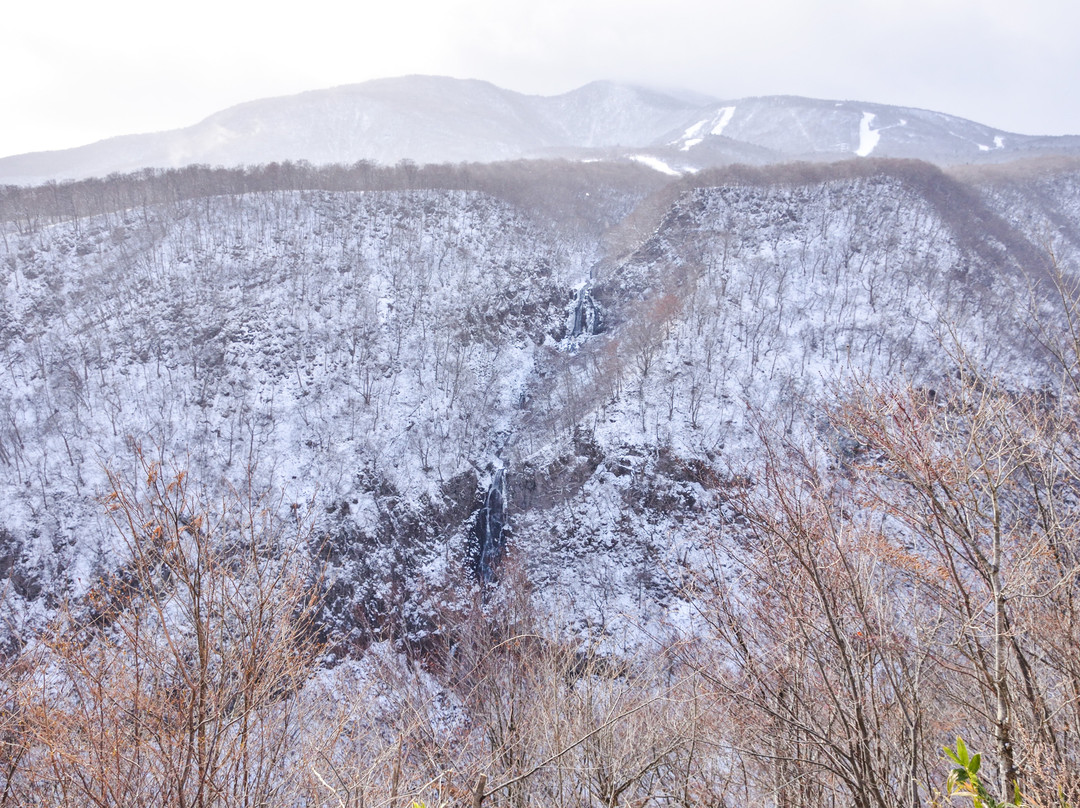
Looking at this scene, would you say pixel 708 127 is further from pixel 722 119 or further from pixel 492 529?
pixel 492 529

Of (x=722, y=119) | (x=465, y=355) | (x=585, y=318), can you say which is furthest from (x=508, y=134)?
(x=465, y=355)

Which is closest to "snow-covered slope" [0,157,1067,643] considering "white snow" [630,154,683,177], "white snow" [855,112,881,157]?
"white snow" [630,154,683,177]

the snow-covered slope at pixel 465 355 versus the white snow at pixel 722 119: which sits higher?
the white snow at pixel 722 119

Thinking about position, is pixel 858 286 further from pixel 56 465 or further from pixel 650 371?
pixel 56 465

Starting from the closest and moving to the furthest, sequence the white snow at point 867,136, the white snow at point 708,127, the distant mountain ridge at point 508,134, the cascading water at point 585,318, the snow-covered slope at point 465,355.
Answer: the snow-covered slope at point 465,355 → the cascading water at point 585,318 → the distant mountain ridge at point 508,134 → the white snow at point 867,136 → the white snow at point 708,127

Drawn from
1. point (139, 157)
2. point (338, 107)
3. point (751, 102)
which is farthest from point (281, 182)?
point (751, 102)

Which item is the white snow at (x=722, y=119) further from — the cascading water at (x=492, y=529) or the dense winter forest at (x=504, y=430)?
the cascading water at (x=492, y=529)

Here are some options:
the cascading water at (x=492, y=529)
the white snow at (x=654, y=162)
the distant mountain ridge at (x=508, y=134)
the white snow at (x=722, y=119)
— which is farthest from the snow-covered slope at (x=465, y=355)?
the white snow at (x=722, y=119)
